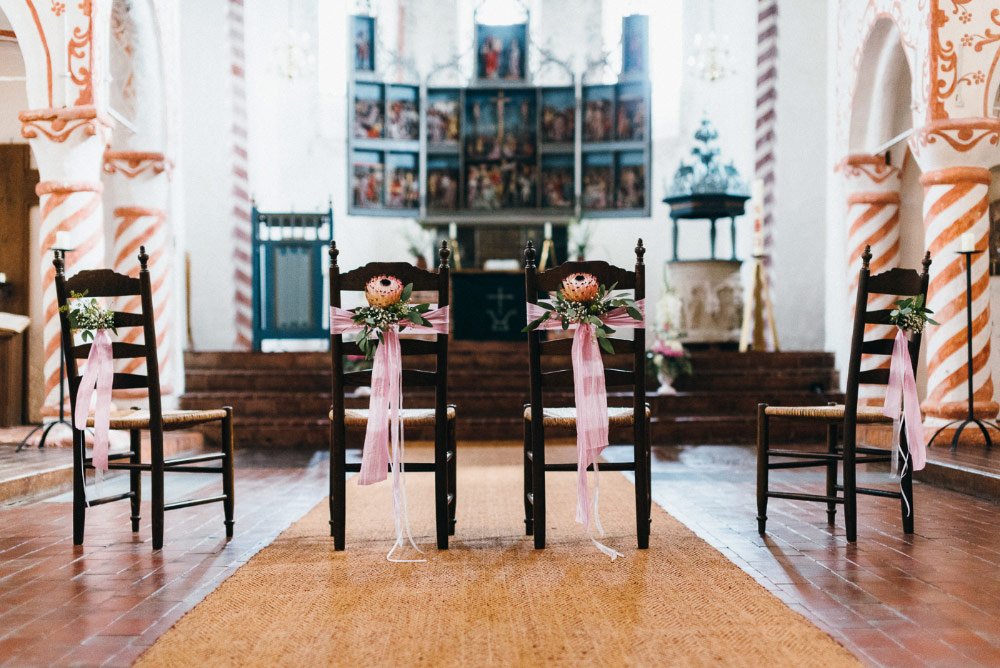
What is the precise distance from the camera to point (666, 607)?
3104 mm

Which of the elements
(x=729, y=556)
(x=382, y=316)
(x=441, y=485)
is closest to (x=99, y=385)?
(x=382, y=316)

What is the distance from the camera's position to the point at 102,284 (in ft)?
13.6

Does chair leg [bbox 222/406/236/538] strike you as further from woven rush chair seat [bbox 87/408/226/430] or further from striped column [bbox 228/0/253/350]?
striped column [bbox 228/0/253/350]

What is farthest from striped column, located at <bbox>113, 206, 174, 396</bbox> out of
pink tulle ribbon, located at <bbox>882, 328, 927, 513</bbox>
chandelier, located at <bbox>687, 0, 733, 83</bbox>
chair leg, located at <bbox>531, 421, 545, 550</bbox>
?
pink tulle ribbon, located at <bbox>882, 328, 927, 513</bbox>

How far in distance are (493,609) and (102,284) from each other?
2.28 m

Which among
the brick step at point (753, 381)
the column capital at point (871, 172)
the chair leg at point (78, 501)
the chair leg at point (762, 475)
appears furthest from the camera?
the brick step at point (753, 381)

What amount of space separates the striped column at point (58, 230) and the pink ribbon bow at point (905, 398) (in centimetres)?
558

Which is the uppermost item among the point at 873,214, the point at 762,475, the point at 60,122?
the point at 60,122

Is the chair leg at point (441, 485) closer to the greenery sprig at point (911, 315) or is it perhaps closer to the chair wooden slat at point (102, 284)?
the chair wooden slat at point (102, 284)

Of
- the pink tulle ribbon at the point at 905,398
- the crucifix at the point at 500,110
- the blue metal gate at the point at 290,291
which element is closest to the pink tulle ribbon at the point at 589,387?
the pink tulle ribbon at the point at 905,398

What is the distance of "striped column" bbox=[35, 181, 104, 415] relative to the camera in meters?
7.05

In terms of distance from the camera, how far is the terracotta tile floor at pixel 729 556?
2783 millimetres

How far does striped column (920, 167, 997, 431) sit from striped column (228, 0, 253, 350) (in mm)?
7729

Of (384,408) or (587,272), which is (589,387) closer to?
(587,272)
